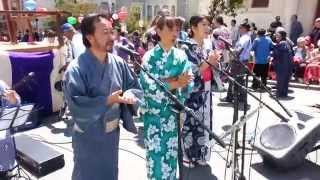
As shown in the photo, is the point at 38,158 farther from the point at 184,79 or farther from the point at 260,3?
the point at 260,3

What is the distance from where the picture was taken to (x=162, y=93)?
2.78 m

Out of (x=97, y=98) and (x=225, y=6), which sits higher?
(x=225, y=6)

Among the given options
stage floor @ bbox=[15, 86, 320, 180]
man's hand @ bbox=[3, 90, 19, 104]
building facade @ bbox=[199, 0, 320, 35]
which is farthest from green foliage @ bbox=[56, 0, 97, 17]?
man's hand @ bbox=[3, 90, 19, 104]

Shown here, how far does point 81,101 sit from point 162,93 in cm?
82

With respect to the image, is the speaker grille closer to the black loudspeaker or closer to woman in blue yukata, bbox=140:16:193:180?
the black loudspeaker

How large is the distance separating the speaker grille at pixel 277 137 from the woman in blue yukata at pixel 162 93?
1.33 meters

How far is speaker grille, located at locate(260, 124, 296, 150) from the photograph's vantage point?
12.0ft

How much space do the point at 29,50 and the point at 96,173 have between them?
4004mm

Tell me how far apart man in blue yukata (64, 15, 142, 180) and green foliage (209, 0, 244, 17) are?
527 inches

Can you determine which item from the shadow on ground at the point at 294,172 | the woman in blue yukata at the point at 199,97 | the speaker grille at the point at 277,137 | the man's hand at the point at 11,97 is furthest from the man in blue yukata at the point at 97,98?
the shadow on ground at the point at 294,172

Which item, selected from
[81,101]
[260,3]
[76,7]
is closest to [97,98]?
[81,101]

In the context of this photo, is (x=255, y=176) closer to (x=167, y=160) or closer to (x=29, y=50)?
(x=167, y=160)

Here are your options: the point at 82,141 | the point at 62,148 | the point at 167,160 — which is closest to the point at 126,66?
the point at 82,141

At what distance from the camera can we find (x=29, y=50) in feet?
18.9
